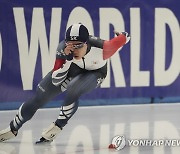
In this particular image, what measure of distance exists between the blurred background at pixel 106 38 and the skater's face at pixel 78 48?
2817mm

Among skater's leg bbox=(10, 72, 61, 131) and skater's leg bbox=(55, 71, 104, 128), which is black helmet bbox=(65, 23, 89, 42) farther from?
skater's leg bbox=(10, 72, 61, 131)

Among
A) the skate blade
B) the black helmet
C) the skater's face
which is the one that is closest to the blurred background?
the skate blade

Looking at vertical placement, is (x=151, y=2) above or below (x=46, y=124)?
above

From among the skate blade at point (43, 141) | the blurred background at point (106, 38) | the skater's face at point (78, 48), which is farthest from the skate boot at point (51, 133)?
the blurred background at point (106, 38)

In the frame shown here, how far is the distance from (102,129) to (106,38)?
7.72ft

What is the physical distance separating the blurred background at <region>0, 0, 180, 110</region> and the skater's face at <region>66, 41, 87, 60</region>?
2.82 meters

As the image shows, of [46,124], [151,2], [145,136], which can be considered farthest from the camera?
[151,2]

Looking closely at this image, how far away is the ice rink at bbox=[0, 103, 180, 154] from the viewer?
5230mm

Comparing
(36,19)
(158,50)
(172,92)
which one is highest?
(36,19)

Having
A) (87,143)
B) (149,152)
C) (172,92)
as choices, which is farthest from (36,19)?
(149,152)

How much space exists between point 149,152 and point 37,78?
3.51 meters

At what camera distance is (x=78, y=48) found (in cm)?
529

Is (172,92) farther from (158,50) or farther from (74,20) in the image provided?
(74,20)

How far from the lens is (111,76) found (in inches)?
337
